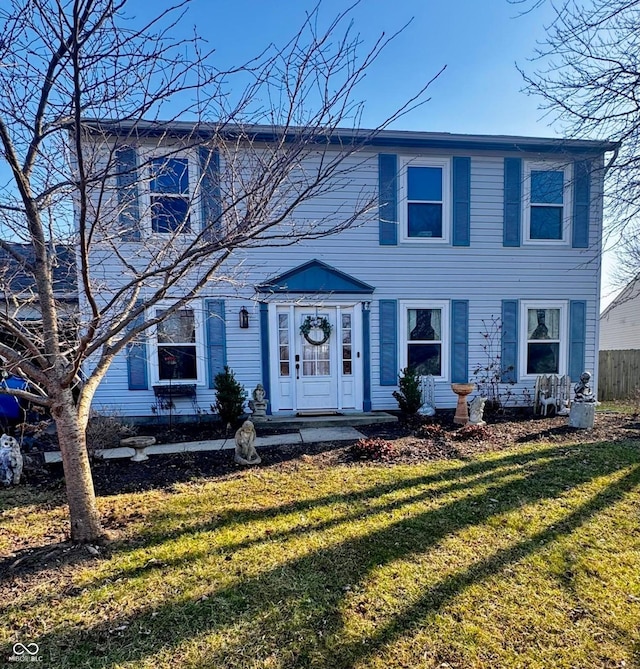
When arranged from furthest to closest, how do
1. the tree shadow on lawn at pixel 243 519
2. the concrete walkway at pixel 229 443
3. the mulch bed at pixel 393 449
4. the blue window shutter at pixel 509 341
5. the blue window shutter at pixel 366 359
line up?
the blue window shutter at pixel 509 341
the blue window shutter at pixel 366 359
the concrete walkway at pixel 229 443
the mulch bed at pixel 393 449
the tree shadow on lawn at pixel 243 519

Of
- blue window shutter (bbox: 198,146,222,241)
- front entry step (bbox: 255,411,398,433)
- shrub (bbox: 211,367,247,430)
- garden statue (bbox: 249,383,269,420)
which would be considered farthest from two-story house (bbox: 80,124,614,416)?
blue window shutter (bbox: 198,146,222,241)

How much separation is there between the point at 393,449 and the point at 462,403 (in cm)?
255

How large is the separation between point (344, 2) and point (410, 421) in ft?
19.9

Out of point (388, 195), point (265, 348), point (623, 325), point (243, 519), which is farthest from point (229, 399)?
point (623, 325)

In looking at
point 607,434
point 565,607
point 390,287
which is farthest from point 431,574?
point 390,287

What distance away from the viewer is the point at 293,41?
265 centimetres

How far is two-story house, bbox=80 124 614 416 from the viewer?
24.3 feet

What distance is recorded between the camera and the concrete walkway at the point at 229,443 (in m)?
5.36

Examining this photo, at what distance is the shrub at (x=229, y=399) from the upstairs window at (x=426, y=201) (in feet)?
14.7

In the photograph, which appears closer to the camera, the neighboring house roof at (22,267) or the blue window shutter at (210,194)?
the blue window shutter at (210,194)

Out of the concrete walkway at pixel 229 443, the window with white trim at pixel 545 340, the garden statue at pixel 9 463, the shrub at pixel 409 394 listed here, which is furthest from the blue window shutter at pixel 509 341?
the garden statue at pixel 9 463

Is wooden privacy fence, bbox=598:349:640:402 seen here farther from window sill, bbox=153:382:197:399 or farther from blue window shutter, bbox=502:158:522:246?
window sill, bbox=153:382:197:399

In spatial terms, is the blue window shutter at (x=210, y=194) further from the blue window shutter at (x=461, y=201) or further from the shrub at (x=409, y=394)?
the blue window shutter at (x=461, y=201)

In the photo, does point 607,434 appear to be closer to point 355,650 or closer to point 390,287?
point 390,287
